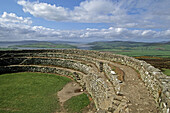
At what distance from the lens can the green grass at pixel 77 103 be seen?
12.5 metres

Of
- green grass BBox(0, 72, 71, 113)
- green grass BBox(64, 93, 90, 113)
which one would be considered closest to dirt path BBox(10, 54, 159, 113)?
green grass BBox(64, 93, 90, 113)

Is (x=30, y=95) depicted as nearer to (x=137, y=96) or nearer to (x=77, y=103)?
(x=77, y=103)

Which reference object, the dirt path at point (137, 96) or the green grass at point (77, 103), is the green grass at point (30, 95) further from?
the dirt path at point (137, 96)

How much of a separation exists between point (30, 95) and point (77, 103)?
6897 millimetres

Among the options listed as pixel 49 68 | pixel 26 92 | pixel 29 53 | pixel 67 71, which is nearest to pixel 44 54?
pixel 29 53

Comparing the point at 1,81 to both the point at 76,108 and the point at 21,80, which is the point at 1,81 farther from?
the point at 76,108

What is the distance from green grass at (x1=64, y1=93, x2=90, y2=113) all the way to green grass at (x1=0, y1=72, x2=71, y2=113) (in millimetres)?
1271

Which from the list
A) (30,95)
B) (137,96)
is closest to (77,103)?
(30,95)

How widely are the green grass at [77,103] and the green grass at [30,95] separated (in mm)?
1271

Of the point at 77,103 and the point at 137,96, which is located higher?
the point at 137,96

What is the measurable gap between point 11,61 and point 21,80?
11170 mm

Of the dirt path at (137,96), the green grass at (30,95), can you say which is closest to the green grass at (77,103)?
the green grass at (30,95)

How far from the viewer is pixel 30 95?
1516cm

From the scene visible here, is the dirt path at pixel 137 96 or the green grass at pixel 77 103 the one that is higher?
the dirt path at pixel 137 96
